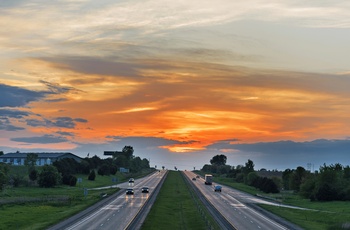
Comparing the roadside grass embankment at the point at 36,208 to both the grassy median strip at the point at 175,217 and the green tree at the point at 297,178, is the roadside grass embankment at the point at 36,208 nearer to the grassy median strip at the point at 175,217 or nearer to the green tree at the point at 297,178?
the grassy median strip at the point at 175,217

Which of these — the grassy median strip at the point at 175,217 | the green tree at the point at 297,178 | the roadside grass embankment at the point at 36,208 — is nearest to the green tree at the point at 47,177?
the roadside grass embankment at the point at 36,208

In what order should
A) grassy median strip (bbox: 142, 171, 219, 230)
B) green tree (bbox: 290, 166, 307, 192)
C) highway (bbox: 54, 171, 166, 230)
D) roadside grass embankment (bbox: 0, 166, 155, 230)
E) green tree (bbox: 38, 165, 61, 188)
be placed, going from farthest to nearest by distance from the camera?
green tree (bbox: 290, 166, 307, 192) < green tree (bbox: 38, 165, 61, 188) < roadside grass embankment (bbox: 0, 166, 155, 230) < grassy median strip (bbox: 142, 171, 219, 230) < highway (bbox: 54, 171, 166, 230)

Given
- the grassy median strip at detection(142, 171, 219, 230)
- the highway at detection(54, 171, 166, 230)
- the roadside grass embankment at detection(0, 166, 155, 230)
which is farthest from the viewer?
the roadside grass embankment at detection(0, 166, 155, 230)

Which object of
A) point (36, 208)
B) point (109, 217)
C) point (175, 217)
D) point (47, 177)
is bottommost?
point (109, 217)

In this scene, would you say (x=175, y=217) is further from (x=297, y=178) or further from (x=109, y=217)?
(x=297, y=178)

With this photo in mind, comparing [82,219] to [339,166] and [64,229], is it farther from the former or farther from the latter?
[339,166]

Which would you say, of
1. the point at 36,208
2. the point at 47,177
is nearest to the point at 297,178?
the point at 47,177

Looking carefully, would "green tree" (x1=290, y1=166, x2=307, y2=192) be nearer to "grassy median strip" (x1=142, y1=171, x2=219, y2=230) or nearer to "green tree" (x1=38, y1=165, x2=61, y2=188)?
"green tree" (x1=38, y1=165, x2=61, y2=188)

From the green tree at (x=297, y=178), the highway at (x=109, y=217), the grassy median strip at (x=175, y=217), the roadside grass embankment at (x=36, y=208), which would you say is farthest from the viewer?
the green tree at (x=297, y=178)

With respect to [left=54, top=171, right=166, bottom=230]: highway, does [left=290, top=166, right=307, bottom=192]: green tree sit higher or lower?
higher

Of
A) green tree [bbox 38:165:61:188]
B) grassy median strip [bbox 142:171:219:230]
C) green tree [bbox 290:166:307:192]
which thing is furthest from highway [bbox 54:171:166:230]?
green tree [bbox 290:166:307:192]

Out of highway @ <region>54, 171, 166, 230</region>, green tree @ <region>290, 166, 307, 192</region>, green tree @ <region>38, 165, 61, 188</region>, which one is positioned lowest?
highway @ <region>54, 171, 166, 230</region>

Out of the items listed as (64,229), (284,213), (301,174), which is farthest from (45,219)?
(301,174)

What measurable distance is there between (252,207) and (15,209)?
143 feet
